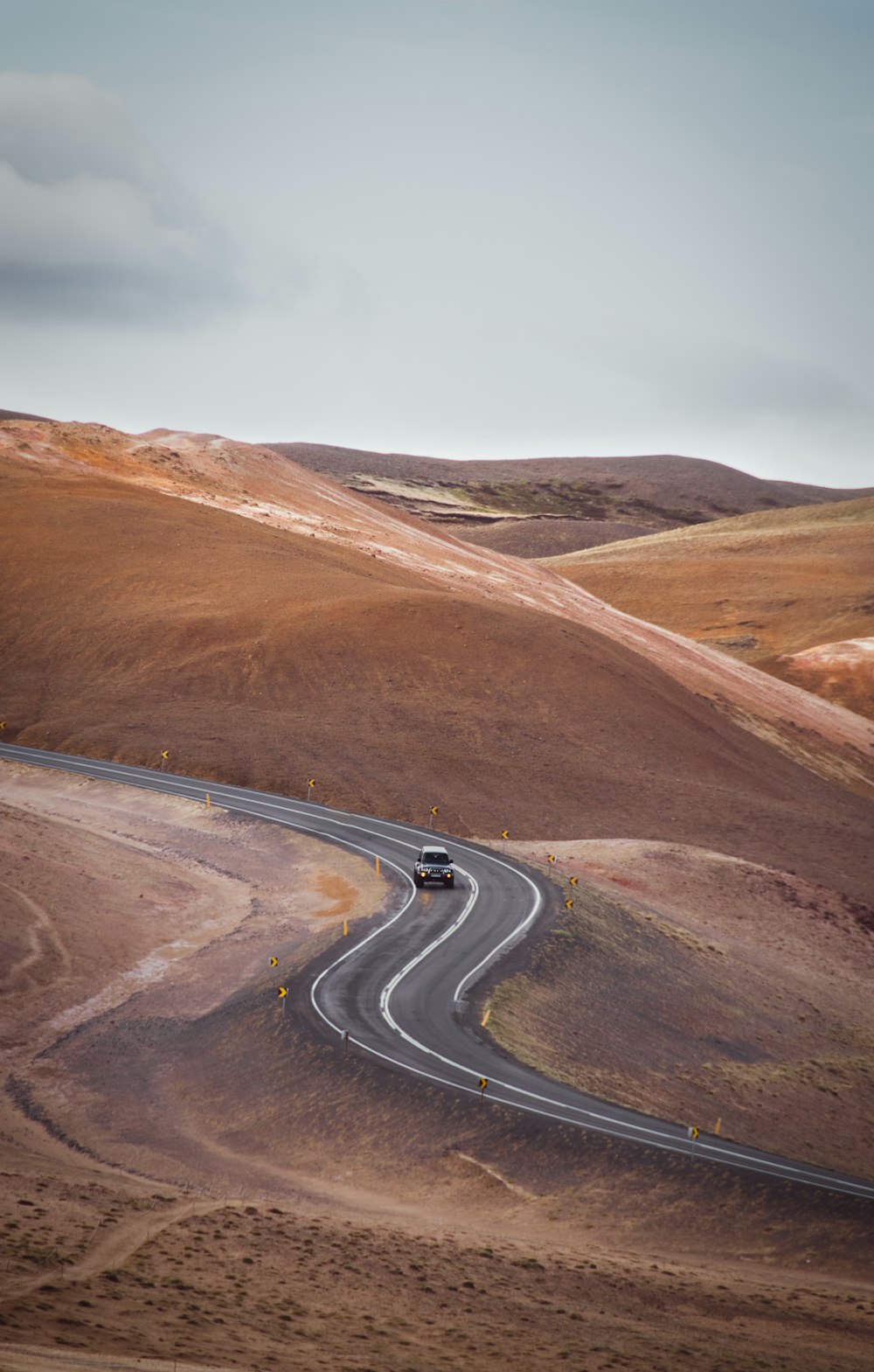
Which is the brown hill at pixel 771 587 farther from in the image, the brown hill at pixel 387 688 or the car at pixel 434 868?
the car at pixel 434 868

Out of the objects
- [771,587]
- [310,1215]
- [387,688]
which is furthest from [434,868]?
[771,587]

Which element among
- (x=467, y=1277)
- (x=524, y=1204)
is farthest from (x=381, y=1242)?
(x=524, y=1204)

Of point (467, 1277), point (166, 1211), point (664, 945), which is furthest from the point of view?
point (664, 945)

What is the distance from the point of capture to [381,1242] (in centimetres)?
1714

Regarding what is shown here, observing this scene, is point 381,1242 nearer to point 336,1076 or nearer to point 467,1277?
point 467,1277

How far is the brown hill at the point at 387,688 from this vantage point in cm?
5641

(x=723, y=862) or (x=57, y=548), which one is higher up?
(x=57, y=548)

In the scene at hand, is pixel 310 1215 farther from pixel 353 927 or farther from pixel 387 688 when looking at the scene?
pixel 387 688

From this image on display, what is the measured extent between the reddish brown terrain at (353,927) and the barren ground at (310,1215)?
0.26 ft

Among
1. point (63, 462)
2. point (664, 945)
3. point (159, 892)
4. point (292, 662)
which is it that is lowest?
point (159, 892)

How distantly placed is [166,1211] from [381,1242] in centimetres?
348

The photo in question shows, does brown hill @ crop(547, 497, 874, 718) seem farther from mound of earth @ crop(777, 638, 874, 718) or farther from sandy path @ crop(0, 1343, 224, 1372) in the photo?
sandy path @ crop(0, 1343, 224, 1372)

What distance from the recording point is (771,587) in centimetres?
13738

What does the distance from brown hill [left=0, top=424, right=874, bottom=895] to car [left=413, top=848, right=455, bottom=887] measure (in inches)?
475
